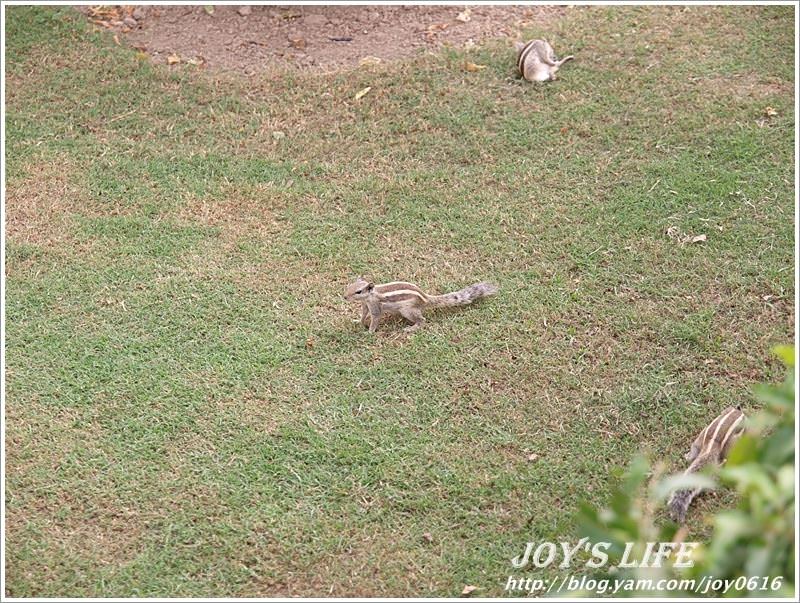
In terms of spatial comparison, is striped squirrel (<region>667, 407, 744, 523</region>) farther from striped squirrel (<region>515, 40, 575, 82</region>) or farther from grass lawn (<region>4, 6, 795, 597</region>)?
striped squirrel (<region>515, 40, 575, 82</region>)

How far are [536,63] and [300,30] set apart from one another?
80.7 inches

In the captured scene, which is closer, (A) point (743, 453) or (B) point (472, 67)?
(A) point (743, 453)

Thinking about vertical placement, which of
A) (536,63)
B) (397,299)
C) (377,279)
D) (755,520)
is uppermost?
(755,520)

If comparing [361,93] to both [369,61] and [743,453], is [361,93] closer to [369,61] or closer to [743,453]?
[369,61]

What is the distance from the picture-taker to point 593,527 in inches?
78.6

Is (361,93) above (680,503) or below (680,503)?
above

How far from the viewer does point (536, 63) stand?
22.0 feet

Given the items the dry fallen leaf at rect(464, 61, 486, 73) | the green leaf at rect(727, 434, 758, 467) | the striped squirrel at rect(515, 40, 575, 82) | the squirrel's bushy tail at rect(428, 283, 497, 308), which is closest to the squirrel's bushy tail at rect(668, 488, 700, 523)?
the squirrel's bushy tail at rect(428, 283, 497, 308)

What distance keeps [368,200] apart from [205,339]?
4.80 ft

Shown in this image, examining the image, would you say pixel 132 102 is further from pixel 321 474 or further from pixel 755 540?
pixel 755 540

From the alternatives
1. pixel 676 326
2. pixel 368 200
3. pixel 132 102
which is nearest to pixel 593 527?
pixel 676 326

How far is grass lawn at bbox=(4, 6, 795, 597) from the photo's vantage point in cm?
395

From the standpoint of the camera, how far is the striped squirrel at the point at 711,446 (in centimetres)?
379

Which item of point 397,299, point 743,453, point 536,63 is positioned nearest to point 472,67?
point 536,63
